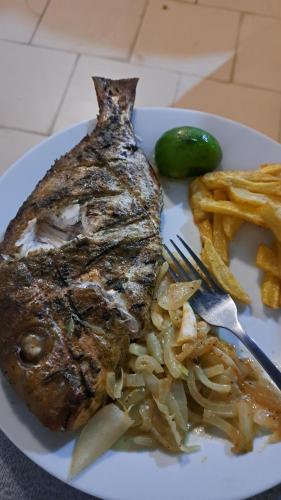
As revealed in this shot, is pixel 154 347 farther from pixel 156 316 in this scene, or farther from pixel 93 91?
pixel 93 91

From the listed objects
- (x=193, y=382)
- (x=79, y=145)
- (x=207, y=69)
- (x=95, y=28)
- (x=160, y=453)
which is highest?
(x=95, y=28)

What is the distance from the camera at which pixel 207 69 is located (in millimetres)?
2564

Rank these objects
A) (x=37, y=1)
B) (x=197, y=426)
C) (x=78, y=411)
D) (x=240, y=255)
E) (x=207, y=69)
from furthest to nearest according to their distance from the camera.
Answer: (x=37, y=1) → (x=207, y=69) → (x=240, y=255) → (x=197, y=426) → (x=78, y=411)

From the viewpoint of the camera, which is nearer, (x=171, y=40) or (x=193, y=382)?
(x=193, y=382)

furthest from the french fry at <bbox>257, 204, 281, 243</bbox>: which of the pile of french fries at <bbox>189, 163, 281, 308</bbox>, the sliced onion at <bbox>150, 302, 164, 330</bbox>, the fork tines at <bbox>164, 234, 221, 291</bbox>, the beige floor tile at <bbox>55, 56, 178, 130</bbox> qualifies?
the beige floor tile at <bbox>55, 56, 178, 130</bbox>

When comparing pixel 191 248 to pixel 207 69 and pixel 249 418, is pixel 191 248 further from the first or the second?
pixel 207 69

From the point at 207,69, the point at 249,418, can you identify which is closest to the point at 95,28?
the point at 207,69

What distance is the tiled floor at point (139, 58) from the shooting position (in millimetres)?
2383

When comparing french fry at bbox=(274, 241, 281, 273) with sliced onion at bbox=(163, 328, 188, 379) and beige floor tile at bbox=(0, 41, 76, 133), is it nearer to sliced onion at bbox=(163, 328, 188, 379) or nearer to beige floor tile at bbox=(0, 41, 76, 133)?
sliced onion at bbox=(163, 328, 188, 379)

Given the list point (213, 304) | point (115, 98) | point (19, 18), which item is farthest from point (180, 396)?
point (19, 18)

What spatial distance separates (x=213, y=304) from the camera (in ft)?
5.12

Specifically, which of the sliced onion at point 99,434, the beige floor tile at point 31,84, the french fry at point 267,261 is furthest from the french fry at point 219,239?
the beige floor tile at point 31,84

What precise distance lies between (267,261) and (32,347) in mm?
835

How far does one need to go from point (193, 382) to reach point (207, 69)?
1766 millimetres
